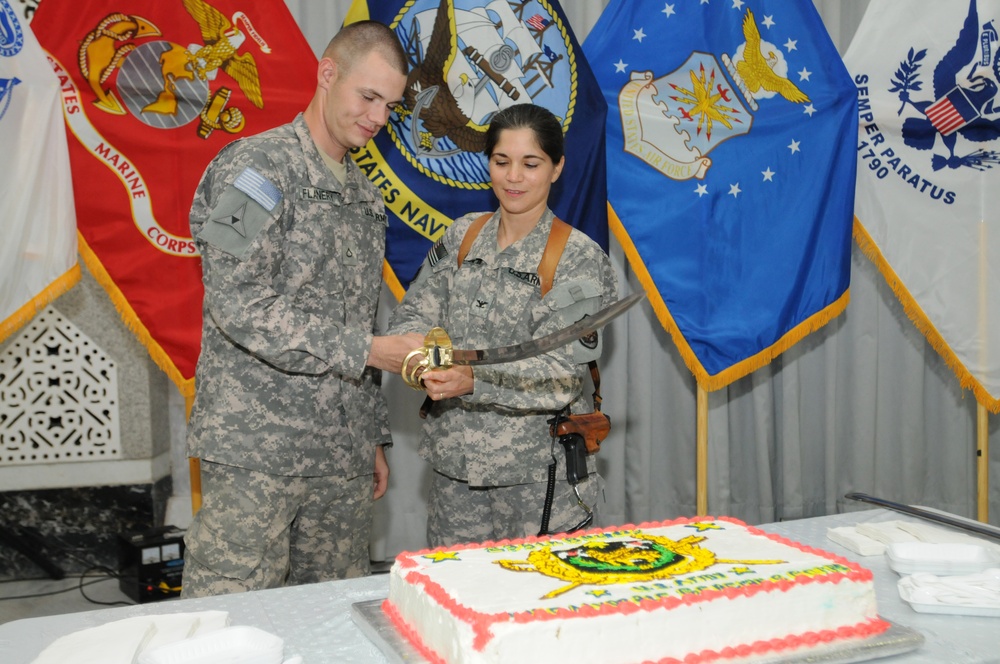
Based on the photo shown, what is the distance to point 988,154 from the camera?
3086 mm

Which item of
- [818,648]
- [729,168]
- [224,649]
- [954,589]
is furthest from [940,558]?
[729,168]

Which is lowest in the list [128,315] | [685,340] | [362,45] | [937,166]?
[685,340]

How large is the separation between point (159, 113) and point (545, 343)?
1.43m

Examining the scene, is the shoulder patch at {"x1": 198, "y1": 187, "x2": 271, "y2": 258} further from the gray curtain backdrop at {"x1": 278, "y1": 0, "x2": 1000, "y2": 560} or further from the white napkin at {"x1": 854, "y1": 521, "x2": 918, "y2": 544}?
the gray curtain backdrop at {"x1": 278, "y1": 0, "x2": 1000, "y2": 560}

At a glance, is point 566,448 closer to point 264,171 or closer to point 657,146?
point 264,171

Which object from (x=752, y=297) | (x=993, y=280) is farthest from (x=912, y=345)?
(x=752, y=297)

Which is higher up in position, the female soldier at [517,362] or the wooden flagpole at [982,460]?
the female soldier at [517,362]

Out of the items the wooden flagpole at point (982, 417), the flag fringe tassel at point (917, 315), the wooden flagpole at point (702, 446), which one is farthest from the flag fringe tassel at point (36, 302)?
the wooden flagpole at point (982, 417)

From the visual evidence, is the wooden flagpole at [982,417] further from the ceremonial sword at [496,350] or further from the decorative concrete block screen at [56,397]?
the decorative concrete block screen at [56,397]

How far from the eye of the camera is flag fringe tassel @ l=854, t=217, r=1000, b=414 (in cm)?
309

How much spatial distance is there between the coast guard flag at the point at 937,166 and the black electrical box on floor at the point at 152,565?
2490mm

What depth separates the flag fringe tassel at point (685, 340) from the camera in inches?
113

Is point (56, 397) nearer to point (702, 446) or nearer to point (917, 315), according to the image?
point (702, 446)

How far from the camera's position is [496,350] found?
1.78 metres
